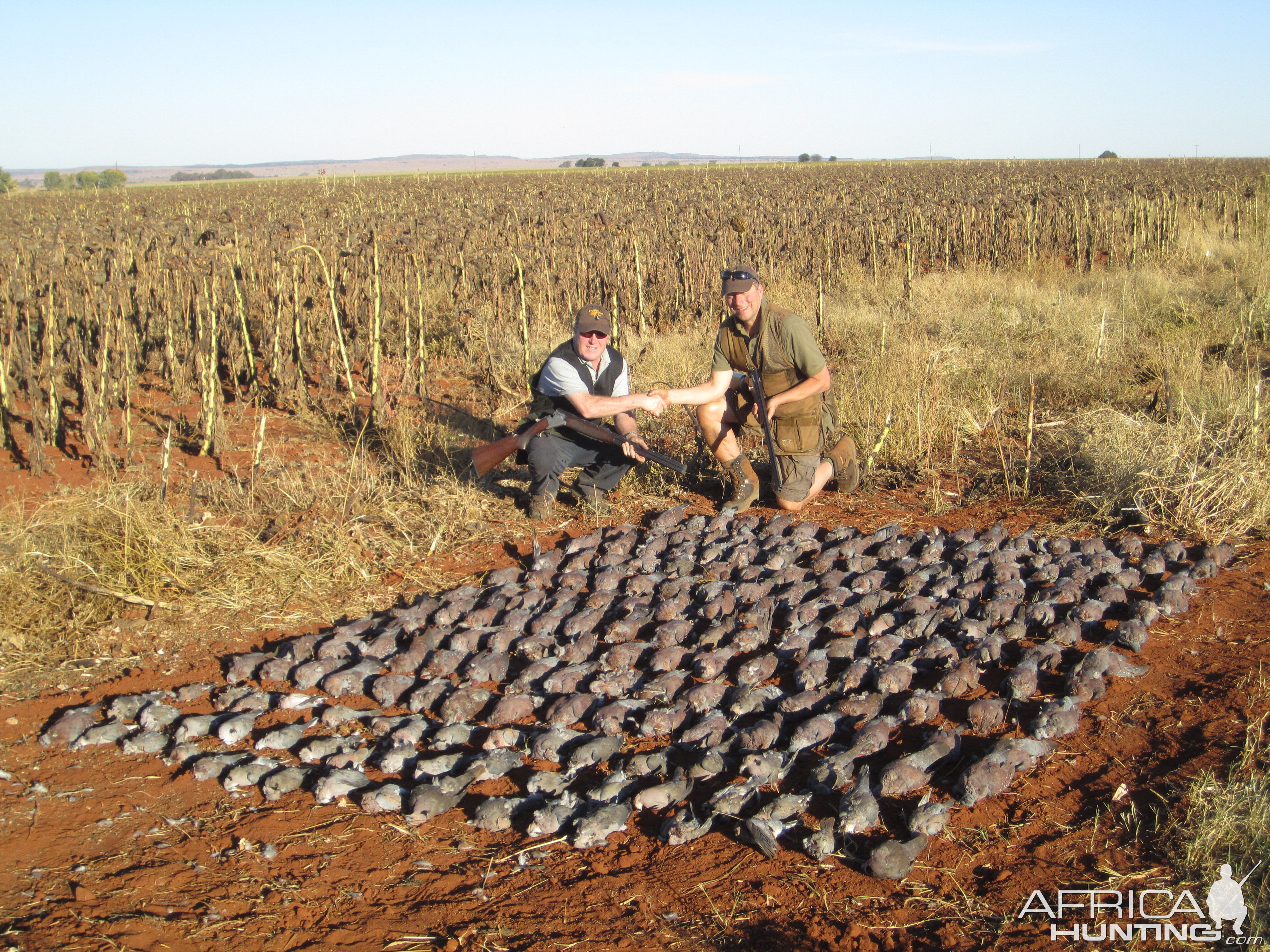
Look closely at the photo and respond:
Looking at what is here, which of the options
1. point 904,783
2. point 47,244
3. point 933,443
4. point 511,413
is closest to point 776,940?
point 904,783

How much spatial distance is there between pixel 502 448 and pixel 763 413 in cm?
177

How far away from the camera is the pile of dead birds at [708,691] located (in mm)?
3152

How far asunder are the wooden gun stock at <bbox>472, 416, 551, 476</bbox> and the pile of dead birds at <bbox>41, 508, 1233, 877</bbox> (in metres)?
0.93

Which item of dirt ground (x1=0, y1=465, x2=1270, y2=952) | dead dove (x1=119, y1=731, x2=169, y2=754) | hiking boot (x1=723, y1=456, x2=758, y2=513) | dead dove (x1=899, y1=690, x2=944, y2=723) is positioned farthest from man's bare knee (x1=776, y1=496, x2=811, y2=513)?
dead dove (x1=119, y1=731, x2=169, y2=754)

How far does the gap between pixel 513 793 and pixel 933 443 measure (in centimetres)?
476

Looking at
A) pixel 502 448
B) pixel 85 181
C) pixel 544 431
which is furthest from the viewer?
pixel 85 181

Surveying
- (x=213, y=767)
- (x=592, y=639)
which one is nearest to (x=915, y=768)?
(x=592, y=639)

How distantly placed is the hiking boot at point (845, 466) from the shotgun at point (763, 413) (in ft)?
1.33

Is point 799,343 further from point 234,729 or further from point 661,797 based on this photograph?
point 234,729

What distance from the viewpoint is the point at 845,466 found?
6.26m

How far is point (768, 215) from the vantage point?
18188 millimetres

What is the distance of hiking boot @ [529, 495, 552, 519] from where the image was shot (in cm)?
609

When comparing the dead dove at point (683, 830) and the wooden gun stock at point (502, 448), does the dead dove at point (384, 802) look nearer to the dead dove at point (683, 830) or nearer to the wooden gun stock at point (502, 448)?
the dead dove at point (683, 830)

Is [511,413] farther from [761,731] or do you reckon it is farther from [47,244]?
[47,244]
